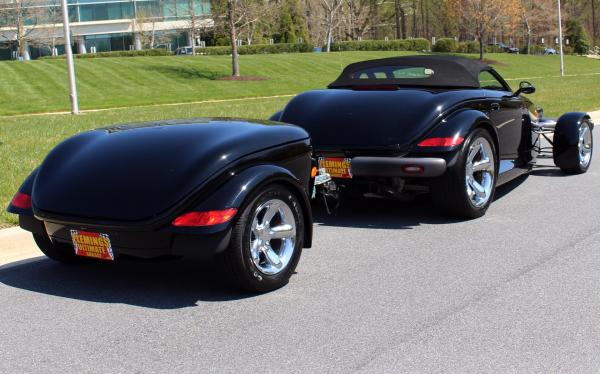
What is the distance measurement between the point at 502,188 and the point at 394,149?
Answer: 249 cm

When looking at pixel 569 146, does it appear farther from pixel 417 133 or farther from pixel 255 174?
pixel 255 174

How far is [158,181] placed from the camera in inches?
179

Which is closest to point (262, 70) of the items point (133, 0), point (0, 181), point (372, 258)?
point (0, 181)

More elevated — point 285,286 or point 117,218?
point 117,218

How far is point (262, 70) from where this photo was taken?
4094 centimetres

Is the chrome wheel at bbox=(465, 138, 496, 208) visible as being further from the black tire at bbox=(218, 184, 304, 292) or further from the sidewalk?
the sidewalk

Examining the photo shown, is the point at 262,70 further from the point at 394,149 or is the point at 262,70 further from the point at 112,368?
the point at 112,368

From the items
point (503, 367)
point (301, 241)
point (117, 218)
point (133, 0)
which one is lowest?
point (503, 367)

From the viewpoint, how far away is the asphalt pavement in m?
3.76

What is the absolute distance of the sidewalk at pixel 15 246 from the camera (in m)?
5.81

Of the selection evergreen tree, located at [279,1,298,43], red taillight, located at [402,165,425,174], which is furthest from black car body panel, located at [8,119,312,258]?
evergreen tree, located at [279,1,298,43]

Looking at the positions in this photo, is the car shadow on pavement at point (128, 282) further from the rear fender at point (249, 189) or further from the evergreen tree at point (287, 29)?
the evergreen tree at point (287, 29)

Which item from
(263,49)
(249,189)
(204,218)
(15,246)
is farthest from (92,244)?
(263,49)

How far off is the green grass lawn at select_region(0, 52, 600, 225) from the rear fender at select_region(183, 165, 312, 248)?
2893mm
